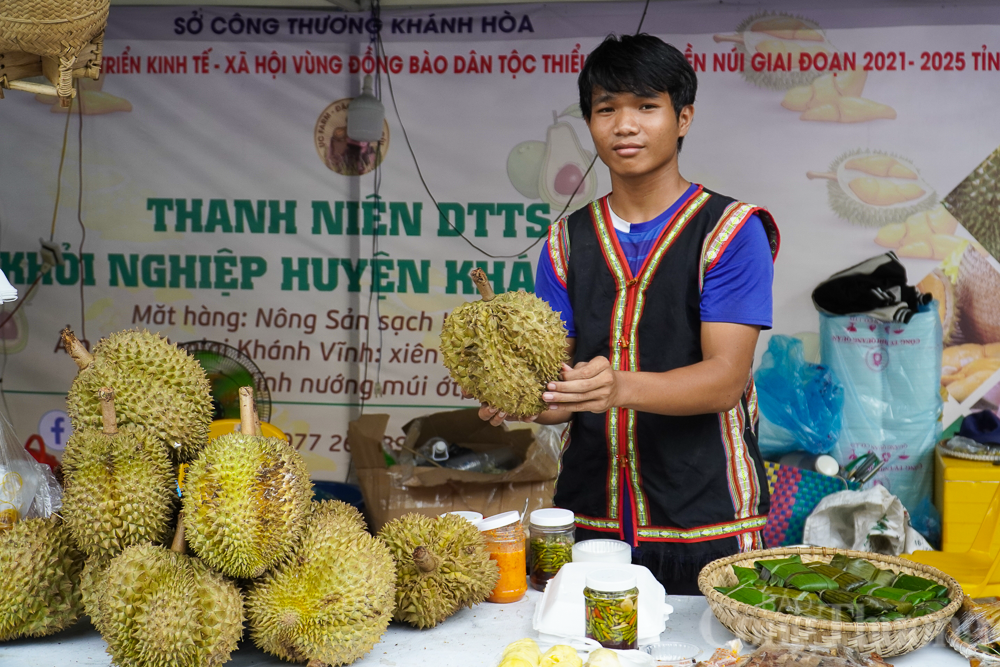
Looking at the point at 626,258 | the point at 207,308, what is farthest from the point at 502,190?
the point at 626,258

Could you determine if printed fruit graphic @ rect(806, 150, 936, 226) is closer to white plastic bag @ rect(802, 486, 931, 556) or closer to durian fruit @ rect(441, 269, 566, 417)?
white plastic bag @ rect(802, 486, 931, 556)

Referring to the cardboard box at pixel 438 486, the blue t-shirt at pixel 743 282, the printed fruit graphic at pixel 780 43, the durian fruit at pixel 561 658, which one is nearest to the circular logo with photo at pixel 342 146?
the cardboard box at pixel 438 486

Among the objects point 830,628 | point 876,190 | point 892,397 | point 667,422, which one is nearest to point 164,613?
point 830,628

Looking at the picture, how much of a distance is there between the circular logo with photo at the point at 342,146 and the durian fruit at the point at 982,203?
8.77ft

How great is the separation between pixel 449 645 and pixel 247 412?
1.98 feet

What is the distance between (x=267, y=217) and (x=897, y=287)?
3.00 metres

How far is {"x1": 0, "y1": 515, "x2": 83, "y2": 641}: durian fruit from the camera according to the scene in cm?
164

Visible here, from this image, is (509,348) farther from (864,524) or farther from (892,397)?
(892,397)

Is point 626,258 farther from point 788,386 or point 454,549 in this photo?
point 788,386

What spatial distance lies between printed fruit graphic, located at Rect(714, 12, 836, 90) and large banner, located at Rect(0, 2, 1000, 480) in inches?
0.4

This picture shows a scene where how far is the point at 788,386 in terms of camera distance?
379 cm

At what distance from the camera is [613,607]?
4.99 ft

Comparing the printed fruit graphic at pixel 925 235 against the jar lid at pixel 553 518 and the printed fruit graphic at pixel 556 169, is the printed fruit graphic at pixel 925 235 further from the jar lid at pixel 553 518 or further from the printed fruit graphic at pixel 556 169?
the jar lid at pixel 553 518

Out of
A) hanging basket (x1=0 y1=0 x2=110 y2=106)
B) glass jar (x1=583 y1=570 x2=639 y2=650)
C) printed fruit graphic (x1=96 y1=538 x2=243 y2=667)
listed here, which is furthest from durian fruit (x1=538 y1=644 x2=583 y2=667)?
hanging basket (x1=0 y1=0 x2=110 y2=106)
